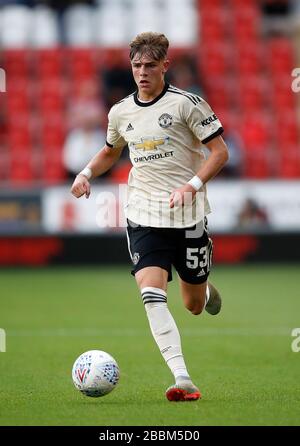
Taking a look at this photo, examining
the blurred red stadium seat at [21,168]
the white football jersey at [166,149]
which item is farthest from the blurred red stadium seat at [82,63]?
the white football jersey at [166,149]

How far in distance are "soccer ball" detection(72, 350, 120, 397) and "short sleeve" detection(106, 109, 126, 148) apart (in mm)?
1516

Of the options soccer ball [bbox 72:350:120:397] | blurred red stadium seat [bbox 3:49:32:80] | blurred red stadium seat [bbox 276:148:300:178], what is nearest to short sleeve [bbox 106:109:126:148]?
soccer ball [bbox 72:350:120:397]

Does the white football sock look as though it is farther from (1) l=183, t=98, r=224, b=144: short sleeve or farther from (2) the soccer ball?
(1) l=183, t=98, r=224, b=144: short sleeve

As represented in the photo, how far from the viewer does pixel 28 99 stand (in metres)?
21.0

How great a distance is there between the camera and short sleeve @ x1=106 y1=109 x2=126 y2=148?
7441 mm

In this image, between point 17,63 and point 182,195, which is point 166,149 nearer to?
point 182,195

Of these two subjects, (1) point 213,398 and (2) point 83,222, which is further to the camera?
(2) point 83,222

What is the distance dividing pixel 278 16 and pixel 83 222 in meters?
7.95

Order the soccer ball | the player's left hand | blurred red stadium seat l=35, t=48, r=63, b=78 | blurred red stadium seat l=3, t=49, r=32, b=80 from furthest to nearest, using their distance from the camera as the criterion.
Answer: blurred red stadium seat l=35, t=48, r=63, b=78 → blurred red stadium seat l=3, t=49, r=32, b=80 → the soccer ball → the player's left hand

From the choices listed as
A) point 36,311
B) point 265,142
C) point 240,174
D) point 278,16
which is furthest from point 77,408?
point 278,16

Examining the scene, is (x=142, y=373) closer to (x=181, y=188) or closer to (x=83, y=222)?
(x=181, y=188)

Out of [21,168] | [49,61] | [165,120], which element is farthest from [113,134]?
[49,61]

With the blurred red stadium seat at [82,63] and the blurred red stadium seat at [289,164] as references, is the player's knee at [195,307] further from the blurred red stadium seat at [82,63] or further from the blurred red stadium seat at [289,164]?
the blurred red stadium seat at [82,63]

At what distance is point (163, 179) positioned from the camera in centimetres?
718
